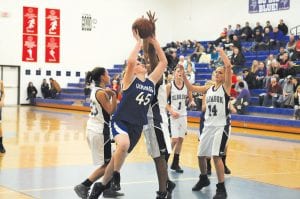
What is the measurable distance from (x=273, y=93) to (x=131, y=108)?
14312 millimetres

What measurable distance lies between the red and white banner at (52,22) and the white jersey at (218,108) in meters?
24.8

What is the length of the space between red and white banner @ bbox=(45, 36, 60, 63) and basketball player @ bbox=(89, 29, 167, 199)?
25568 millimetres

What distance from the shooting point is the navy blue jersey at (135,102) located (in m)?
6.04

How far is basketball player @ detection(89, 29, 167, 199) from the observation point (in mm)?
5996

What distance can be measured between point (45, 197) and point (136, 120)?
176 cm

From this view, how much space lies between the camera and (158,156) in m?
6.49

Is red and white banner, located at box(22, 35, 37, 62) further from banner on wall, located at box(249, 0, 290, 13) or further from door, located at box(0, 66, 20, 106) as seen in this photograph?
banner on wall, located at box(249, 0, 290, 13)

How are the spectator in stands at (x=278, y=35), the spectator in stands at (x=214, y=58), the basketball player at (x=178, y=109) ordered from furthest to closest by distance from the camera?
the spectator in stands at (x=214, y=58), the spectator in stands at (x=278, y=35), the basketball player at (x=178, y=109)

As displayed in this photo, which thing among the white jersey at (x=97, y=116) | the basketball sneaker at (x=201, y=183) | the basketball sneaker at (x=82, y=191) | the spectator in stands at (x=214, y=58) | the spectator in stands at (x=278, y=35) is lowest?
the basketball sneaker at (x=201, y=183)

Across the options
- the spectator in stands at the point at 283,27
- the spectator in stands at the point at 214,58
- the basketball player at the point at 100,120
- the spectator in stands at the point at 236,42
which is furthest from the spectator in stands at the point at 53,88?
the basketball player at the point at 100,120

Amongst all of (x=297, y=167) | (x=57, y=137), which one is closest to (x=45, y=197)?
(x=297, y=167)

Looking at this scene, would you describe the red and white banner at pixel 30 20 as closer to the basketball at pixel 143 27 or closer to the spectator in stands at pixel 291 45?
the spectator in stands at pixel 291 45

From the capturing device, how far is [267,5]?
27.4m

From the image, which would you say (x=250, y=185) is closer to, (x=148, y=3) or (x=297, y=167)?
(x=297, y=167)
